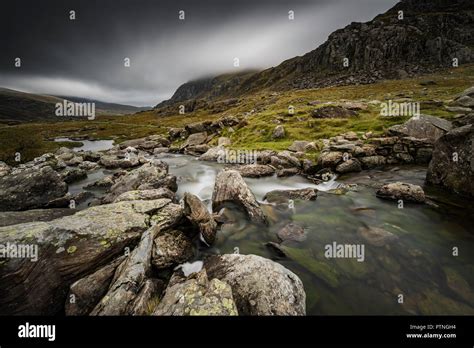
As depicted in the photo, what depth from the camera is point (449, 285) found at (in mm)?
8359

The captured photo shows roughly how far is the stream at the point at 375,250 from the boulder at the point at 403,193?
1.66 ft

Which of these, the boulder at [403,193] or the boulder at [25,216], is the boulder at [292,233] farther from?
the boulder at [25,216]

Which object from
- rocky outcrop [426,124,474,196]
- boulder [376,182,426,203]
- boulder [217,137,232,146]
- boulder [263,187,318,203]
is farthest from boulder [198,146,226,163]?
rocky outcrop [426,124,474,196]

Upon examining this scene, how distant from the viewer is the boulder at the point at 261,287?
636 cm

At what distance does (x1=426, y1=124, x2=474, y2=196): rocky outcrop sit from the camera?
46.1 feet

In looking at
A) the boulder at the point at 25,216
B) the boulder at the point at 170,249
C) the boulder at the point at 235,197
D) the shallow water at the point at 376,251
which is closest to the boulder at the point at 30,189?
the boulder at the point at 25,216

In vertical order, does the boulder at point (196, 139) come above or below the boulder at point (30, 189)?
above

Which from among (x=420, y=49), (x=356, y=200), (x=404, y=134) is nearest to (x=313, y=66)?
(x=420, y=49)

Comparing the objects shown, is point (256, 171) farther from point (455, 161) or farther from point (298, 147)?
point (455, 161)

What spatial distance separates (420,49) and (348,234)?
480 feet

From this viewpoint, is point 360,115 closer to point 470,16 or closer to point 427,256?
point 427,256

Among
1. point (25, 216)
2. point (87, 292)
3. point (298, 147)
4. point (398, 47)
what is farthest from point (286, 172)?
point (398, 47)

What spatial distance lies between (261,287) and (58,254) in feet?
21.5

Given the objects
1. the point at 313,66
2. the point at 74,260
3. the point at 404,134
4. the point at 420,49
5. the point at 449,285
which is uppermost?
the point at 313,66
